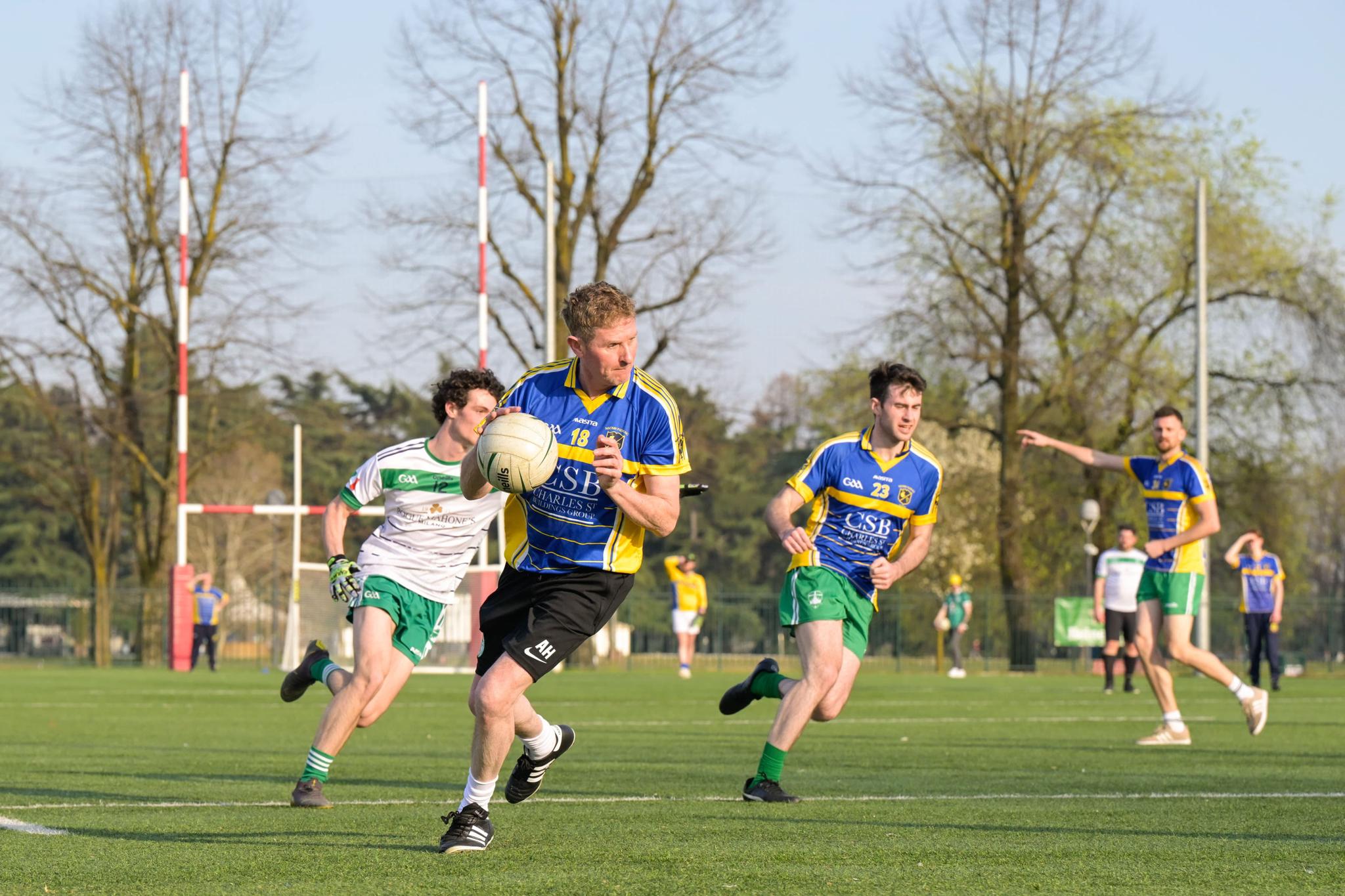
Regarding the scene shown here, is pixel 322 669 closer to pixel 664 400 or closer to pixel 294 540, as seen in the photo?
pixel 664 400

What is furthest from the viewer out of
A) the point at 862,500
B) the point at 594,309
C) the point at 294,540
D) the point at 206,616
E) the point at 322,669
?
the point at 206,616

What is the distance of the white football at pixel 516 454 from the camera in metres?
5.72

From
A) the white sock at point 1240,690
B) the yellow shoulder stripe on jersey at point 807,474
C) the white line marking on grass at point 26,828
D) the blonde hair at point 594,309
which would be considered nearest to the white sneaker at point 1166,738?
the white sock at point 1240,690

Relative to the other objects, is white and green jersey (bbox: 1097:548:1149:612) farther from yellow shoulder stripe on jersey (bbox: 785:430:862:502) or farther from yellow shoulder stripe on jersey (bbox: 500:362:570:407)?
yellow shoulder stripe on jersey (bbox: 500:362:570:407)

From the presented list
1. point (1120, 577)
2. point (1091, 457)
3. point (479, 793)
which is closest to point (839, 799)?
point (479, 793)

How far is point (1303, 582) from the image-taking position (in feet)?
A: 145

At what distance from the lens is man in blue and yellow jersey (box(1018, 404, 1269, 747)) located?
11523 millimetres

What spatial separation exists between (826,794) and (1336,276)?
3298 cm

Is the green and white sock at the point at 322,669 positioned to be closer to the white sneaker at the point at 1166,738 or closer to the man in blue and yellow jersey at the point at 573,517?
the man in blue and yellow jersey at the point at 573,517

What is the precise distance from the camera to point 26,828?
670 cm

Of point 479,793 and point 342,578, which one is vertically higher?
point 342,578

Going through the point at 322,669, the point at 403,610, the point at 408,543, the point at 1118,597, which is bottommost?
the point at 322,669

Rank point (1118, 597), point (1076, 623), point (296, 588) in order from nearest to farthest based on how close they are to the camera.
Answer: point (1118, 597), point (296, 588), point (1076, 623)

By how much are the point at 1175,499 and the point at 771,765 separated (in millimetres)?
4916
